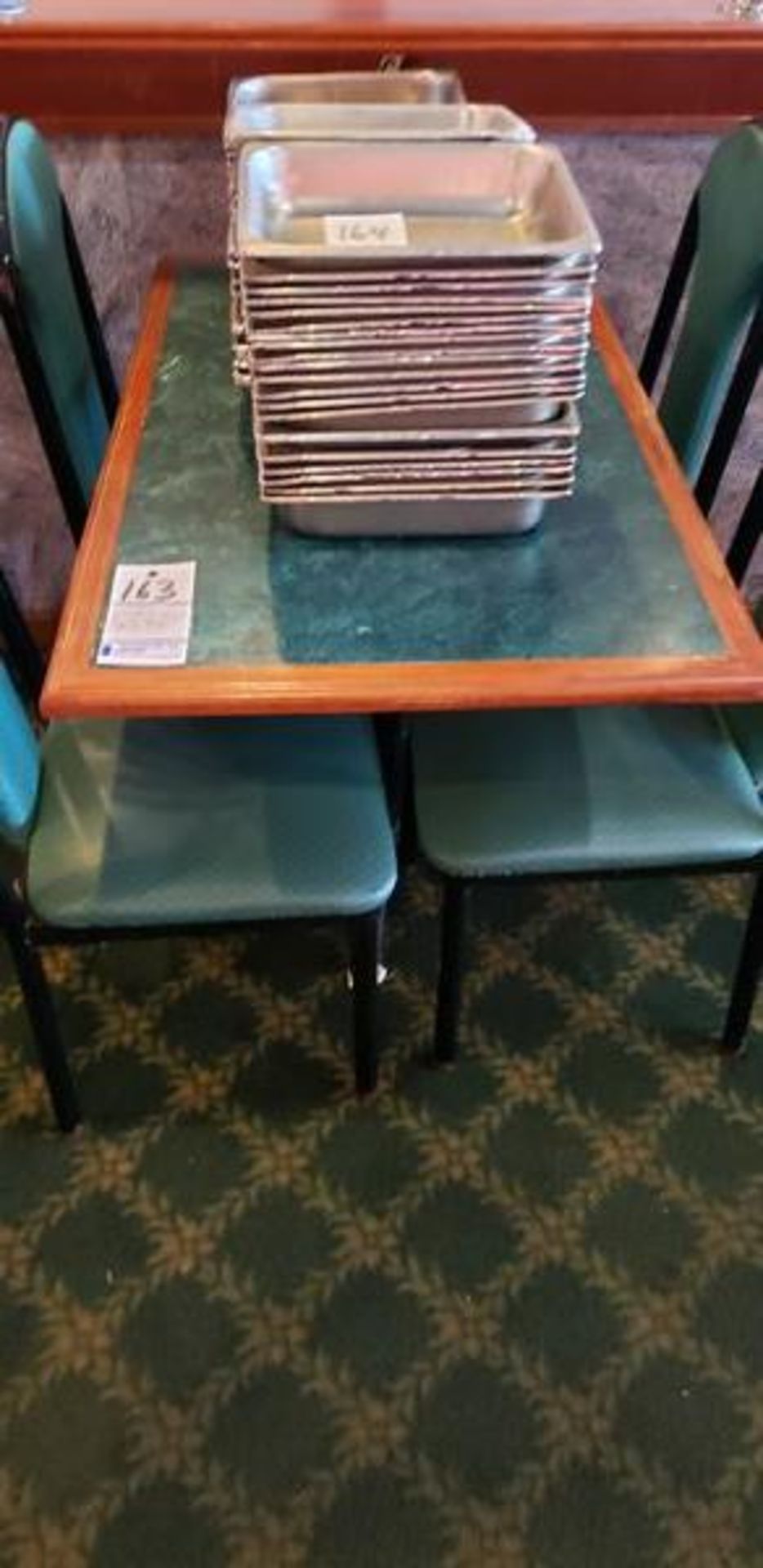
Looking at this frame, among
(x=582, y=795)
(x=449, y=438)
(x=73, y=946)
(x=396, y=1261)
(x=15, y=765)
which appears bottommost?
(x=396, y=1261)

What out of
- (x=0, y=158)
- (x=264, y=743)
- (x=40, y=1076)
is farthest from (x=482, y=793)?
(x=0, y=158)

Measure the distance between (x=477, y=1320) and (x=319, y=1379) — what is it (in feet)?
0.62

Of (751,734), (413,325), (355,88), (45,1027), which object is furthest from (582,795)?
(355,88)

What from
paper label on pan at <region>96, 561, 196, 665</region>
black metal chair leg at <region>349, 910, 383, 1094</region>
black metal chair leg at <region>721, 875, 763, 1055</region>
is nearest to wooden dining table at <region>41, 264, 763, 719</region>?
paper label on pan at <region>96, 561, 196, 665</region>

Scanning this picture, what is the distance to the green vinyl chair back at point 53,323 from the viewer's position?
4.58 feet

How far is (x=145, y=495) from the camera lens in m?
1.23

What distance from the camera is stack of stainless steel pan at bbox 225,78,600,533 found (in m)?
0.96

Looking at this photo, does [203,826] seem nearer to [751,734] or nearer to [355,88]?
[751,734]

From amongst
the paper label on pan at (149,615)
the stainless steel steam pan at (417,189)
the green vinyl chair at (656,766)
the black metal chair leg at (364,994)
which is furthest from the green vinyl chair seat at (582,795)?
the stainless steel steam pan at (417,189)

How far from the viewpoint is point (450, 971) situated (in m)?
1.49

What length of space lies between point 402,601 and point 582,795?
0.37 metres

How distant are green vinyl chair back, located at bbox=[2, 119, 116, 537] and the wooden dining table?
201mm

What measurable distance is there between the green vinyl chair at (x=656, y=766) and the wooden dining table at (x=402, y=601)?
0.28m

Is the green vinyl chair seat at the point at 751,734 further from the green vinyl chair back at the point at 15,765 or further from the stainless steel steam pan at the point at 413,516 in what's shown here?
the green vinyl chair back at the point at 15,765
